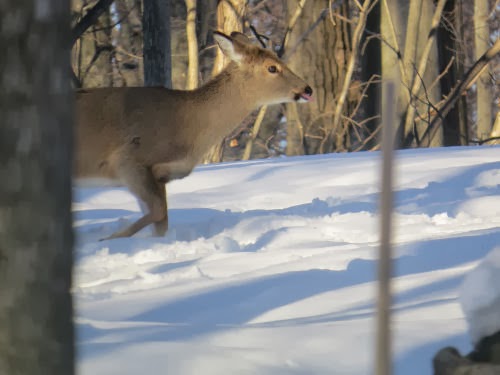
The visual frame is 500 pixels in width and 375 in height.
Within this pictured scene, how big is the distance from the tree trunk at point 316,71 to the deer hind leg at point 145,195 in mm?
8510

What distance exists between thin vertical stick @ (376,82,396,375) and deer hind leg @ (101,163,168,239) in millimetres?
5091

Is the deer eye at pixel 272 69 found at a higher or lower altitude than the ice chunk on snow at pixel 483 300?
higher

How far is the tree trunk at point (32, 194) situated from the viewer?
219 cm

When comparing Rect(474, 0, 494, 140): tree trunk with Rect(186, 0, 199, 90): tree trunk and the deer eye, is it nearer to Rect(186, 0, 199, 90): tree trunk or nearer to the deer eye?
Rect(186, 0, 199, 90): tree trunk

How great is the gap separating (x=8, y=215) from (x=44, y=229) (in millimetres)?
85

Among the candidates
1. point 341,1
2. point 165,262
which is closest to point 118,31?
point 341,1

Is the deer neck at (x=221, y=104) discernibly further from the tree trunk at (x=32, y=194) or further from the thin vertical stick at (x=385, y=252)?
the thin vertical stick at (x=385, y=252)

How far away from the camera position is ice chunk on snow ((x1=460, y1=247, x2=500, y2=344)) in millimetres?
2680

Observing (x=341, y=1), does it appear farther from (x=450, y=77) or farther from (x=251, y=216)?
(x=251, y=216)

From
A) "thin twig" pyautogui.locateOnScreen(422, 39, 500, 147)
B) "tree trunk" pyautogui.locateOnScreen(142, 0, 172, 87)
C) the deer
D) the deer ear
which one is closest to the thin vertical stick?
the deer

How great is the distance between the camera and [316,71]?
1549 centimetres

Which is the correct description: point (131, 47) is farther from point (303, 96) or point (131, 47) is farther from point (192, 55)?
point (303, 96)

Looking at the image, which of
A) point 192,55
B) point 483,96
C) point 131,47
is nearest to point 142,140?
point 192,55

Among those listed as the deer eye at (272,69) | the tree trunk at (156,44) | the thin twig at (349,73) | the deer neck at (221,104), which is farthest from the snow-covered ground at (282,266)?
the thin twig at (349,73)
